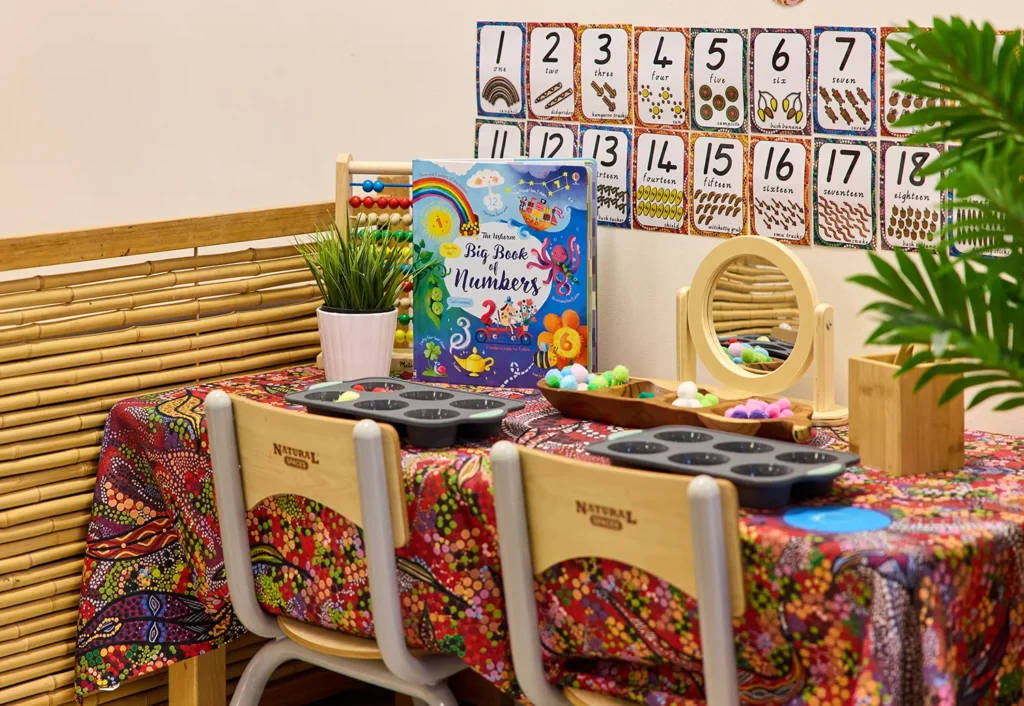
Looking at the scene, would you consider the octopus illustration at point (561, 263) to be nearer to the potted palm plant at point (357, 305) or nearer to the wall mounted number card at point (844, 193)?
the potted palm plant at point (357, 305)

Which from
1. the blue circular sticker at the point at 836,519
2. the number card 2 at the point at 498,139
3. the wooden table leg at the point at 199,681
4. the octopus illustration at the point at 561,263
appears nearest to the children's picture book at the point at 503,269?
the octopus illustration at the point at 561,263

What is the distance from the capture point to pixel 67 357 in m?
2.10

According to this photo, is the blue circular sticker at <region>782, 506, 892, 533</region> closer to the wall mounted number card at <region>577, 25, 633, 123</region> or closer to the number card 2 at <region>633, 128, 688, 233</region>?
the number card 2 at <region>633, 128, 688, 233</region>

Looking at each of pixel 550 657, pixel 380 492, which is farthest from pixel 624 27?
pixel 550 657

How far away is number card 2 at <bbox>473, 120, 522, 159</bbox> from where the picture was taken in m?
2.46

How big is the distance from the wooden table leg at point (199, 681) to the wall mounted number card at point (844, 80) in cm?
130

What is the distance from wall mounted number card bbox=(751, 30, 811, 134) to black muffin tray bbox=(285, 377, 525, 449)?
616mm

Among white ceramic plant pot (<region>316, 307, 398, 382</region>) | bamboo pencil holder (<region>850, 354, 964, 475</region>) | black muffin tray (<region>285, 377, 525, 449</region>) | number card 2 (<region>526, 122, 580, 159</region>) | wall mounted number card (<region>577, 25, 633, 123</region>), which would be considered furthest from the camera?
number card 2 (<region>526, 122, 580, 159</region>)

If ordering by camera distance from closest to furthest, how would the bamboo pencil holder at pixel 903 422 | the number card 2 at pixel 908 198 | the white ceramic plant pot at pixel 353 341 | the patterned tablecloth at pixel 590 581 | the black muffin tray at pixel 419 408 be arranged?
the patterned tablecloth at pixel 590 581 < the bamboo pencil holder at pixel 903 422 < the black muffin tray at pixel 419 408 < the number card 2 at pixel 908 198 < the white ceramic plant pot at pixel 353 341

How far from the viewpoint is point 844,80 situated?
6.55 feet

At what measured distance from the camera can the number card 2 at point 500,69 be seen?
7.95 ft

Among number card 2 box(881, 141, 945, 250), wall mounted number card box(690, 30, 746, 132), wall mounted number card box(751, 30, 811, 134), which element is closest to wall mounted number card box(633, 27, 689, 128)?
wall mounted number card box(690, 30, 746, 132)

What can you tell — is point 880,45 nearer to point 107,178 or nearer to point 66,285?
point 66,285

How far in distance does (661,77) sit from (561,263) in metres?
0.36
